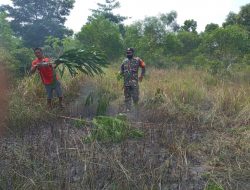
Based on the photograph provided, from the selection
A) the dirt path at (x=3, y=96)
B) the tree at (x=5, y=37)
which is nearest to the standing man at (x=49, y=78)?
the dirt path at (x=3, y=96)

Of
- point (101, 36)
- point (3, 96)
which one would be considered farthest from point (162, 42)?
point (3, 96)

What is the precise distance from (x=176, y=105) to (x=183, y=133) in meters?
2.65

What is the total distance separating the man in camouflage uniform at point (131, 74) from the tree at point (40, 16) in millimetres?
22364

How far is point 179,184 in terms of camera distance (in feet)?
16.4

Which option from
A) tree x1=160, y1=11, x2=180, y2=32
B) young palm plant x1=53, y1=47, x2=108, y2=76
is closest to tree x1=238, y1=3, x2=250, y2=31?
tree x1=160, y1=11, x2=180, y2=32

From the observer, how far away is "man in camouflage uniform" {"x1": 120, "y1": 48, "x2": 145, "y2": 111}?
908 cm

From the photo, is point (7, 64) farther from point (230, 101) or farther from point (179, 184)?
point (179, 184)

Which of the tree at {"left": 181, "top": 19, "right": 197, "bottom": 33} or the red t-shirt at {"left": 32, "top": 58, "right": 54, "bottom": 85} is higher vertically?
the tree at {"left": 181, "top": 19, "right": 197, "bottom": 33}

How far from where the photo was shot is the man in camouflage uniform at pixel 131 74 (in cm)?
908

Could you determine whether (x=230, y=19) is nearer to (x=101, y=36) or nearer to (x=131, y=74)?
(x=101, y=36)

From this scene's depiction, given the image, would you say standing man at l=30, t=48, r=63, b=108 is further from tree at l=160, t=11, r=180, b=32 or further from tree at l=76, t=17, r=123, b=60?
tree at l=160, t=11, r=180, b=32

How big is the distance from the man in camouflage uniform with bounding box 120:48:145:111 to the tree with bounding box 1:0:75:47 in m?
22.4

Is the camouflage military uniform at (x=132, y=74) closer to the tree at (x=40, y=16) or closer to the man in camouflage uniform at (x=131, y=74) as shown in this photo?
the man in camouflage uniform at (x=131, y=74)

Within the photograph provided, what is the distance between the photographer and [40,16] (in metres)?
33.3
